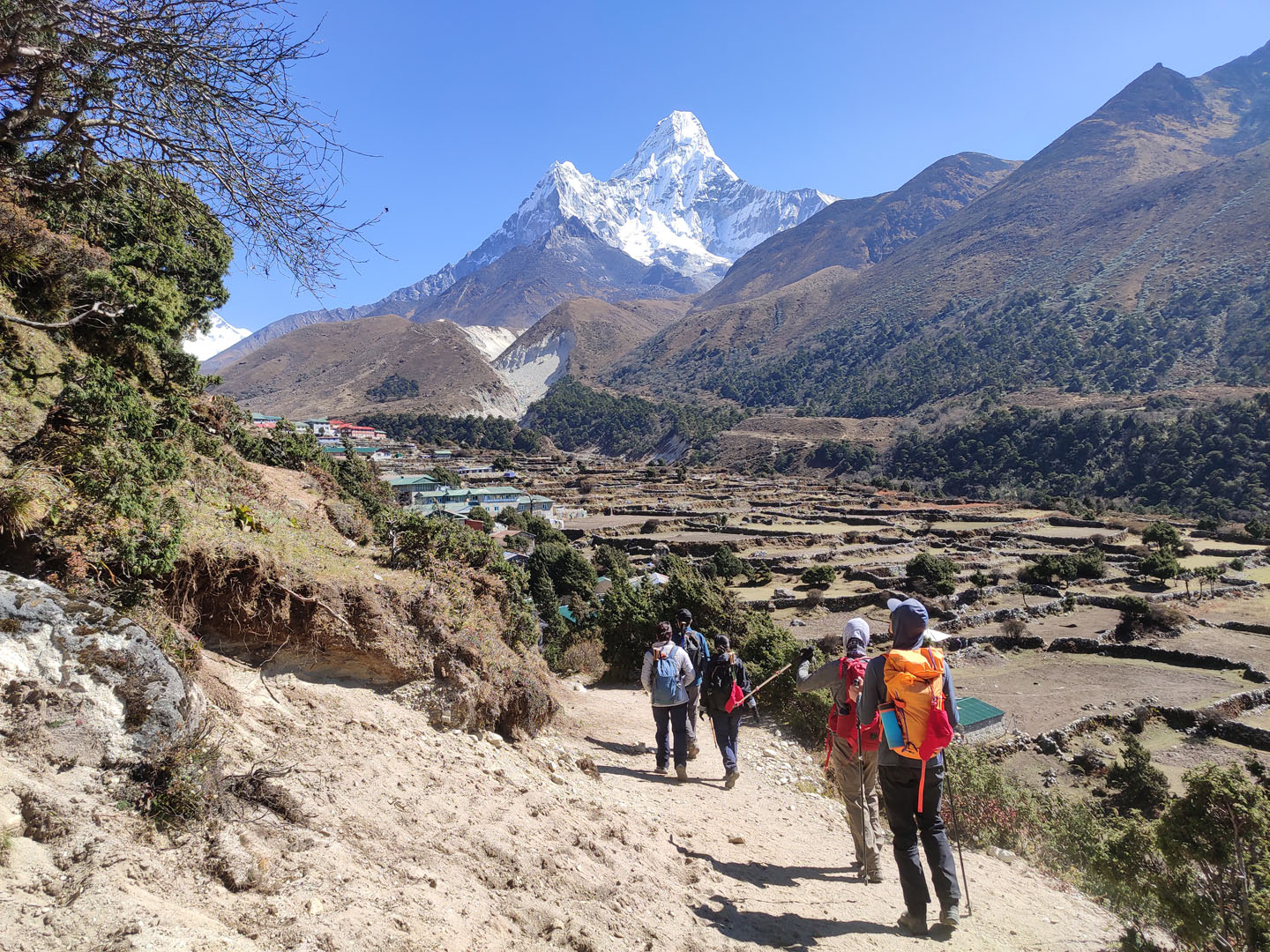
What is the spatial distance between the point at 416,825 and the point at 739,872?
2.11m

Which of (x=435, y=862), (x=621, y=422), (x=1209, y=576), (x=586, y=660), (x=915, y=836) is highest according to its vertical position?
(x=621, y=422)

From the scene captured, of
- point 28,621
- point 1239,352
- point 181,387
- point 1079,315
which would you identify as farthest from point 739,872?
point 1079,315

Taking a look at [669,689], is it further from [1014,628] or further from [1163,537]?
[1163,537]

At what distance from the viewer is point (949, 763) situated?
732 cm

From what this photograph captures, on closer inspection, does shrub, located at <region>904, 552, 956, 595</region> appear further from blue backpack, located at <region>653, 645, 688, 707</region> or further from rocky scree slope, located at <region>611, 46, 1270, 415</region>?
rocky scree slope, located at <region>611, 46, 1270, 415</region>

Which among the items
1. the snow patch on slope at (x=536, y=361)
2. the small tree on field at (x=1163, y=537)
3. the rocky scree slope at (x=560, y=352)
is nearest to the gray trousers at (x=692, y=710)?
the small tree on field at (x=1163, y=537)

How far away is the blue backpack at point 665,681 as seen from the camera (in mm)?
5895

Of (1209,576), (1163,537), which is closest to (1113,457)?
(1163,537)

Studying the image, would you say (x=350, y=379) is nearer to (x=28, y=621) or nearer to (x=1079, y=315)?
(x=1079, y=315)

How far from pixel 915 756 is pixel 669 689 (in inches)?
103

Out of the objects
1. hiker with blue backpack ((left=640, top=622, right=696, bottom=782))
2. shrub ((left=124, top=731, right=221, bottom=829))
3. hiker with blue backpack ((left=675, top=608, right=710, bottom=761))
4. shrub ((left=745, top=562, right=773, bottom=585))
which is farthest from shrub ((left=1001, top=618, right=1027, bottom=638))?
shrub ((left=124, top=731, right=221, bottom=829))

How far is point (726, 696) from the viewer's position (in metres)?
5.92

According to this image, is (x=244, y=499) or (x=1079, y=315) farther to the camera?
(x=1079, y=315)

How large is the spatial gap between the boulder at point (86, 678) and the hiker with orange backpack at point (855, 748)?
348 centimetres
